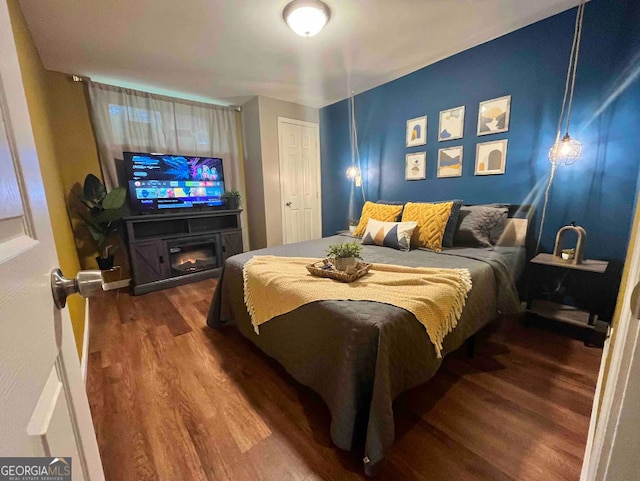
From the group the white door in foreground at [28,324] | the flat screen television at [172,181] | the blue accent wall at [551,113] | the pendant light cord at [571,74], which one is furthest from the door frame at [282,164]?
the white door in foreground at [28,324]

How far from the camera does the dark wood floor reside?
115cm

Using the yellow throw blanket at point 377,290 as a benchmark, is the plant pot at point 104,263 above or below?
below

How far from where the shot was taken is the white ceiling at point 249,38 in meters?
2.01

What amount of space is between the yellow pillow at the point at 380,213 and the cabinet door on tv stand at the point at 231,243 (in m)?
1.76

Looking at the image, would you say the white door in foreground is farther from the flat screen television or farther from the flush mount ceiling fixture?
the flat screen television

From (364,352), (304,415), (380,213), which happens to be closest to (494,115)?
(380,213)

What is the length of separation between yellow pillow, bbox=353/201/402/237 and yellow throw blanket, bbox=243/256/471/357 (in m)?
1.08

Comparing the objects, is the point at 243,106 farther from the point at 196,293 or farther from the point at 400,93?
the point at 196,293

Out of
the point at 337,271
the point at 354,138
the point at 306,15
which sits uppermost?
the point at 306,15

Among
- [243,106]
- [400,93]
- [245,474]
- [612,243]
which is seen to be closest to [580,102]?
[612,243]

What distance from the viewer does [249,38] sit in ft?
7.84

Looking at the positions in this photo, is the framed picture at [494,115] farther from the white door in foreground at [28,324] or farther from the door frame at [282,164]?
the white door in foreground at [28,324]

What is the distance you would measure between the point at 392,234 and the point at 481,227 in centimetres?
77

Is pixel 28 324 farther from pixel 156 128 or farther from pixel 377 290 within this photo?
pixel 156 128
